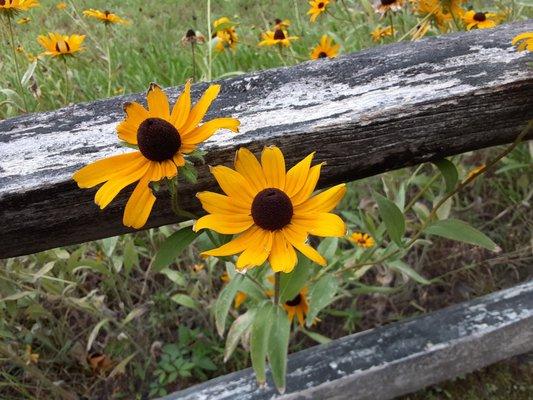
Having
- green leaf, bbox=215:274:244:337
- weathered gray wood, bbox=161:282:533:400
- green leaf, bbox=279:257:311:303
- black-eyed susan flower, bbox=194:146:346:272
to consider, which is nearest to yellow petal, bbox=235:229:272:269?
black-eyed susan flower, bbox=194:146:346:272

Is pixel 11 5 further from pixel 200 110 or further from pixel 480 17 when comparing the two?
pixel 480 17

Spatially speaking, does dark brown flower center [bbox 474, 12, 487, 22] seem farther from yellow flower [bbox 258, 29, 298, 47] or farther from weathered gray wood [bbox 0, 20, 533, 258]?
weathered gray wood [bbox 0, 20, 533, 258]

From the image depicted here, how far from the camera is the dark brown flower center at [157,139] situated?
616 millimetres

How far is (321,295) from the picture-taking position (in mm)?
1090

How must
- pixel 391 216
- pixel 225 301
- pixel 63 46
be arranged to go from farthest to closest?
1. pixel 63 46
2. pixel 225 301
3. pixel 391 216

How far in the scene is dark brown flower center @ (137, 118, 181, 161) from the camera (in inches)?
24.2

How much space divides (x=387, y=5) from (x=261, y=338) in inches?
41.7

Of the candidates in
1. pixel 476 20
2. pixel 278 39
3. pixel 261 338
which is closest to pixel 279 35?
pixel 278 39

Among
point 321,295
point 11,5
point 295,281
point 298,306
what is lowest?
point 298,306

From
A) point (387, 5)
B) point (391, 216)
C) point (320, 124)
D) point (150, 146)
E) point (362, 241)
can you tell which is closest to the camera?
point (150, 146)

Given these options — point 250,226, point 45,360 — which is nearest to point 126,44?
point 45,360

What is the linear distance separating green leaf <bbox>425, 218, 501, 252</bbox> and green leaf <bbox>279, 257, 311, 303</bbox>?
232 millimetres

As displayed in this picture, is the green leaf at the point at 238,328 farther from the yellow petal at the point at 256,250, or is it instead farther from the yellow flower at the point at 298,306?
the yellow petal at the point at 256,250

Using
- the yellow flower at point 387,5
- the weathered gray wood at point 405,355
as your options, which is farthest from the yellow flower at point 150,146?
the yellow flower at point 387,5
